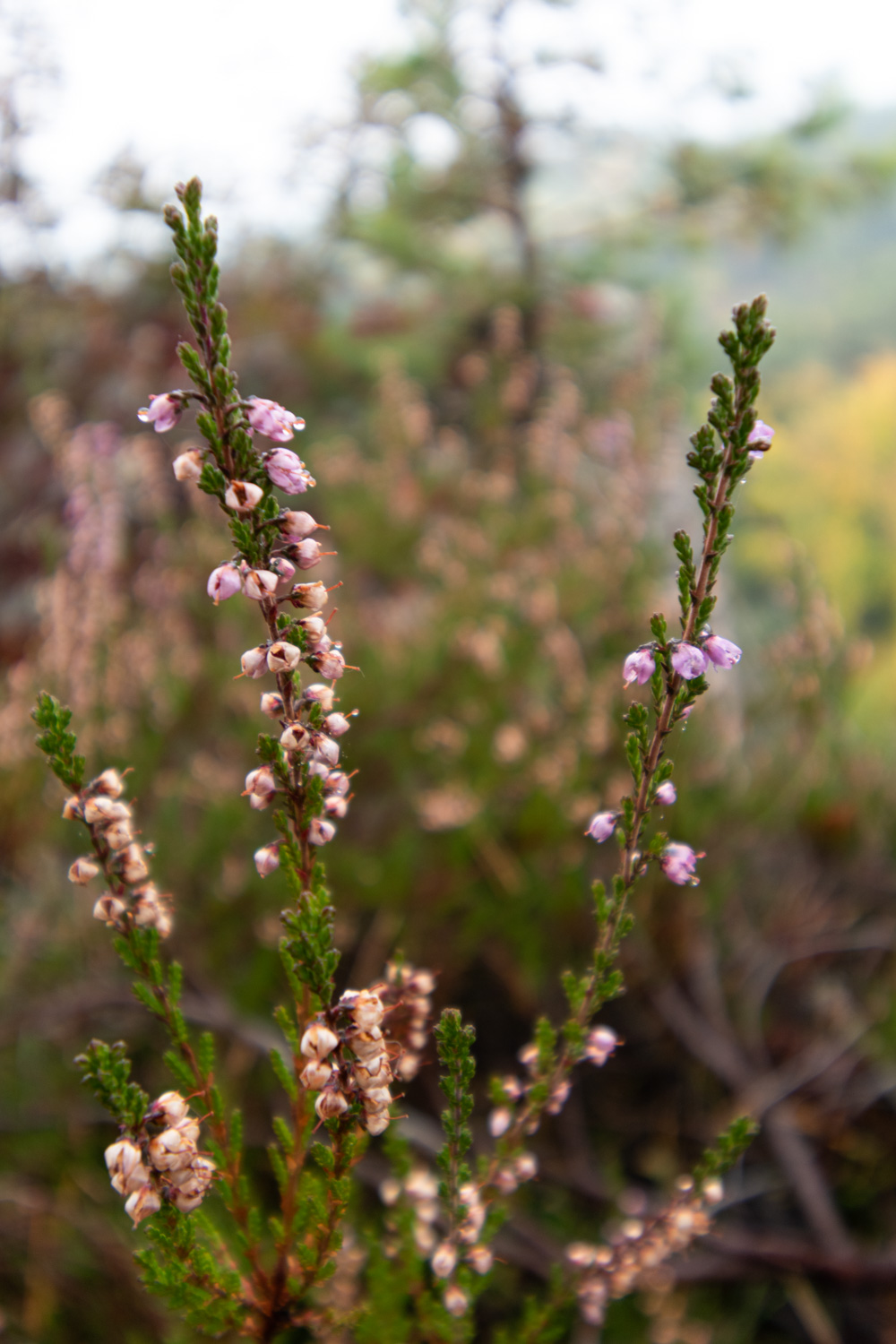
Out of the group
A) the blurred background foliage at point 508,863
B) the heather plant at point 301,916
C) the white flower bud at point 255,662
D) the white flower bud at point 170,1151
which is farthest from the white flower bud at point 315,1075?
the blurred background foliage at point 508,863

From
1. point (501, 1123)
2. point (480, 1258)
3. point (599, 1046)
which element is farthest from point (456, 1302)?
point (599, 1046)

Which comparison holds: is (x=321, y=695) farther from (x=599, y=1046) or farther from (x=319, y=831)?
(x=599, y=1046)

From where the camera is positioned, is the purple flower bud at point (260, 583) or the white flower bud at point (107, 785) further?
the white flower bud at point (107, 785)

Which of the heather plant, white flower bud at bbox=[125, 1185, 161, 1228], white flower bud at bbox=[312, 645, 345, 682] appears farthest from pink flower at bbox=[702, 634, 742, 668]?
white flower bud at bbox=[125, 1185, 161, 1228]

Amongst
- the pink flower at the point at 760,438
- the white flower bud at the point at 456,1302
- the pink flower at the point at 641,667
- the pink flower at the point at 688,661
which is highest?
Answer: the pink flower at the point at 760,438

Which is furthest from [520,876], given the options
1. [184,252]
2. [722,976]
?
[184,252]

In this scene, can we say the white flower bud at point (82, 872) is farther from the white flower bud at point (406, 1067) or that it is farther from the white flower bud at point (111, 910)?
the white flower bud at point (406, 1067)

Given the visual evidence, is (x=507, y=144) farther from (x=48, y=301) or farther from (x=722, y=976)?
(x=722, y=976)

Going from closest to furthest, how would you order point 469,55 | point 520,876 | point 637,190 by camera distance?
1. point 520,876
2. point 469,55
3. point 637,190
